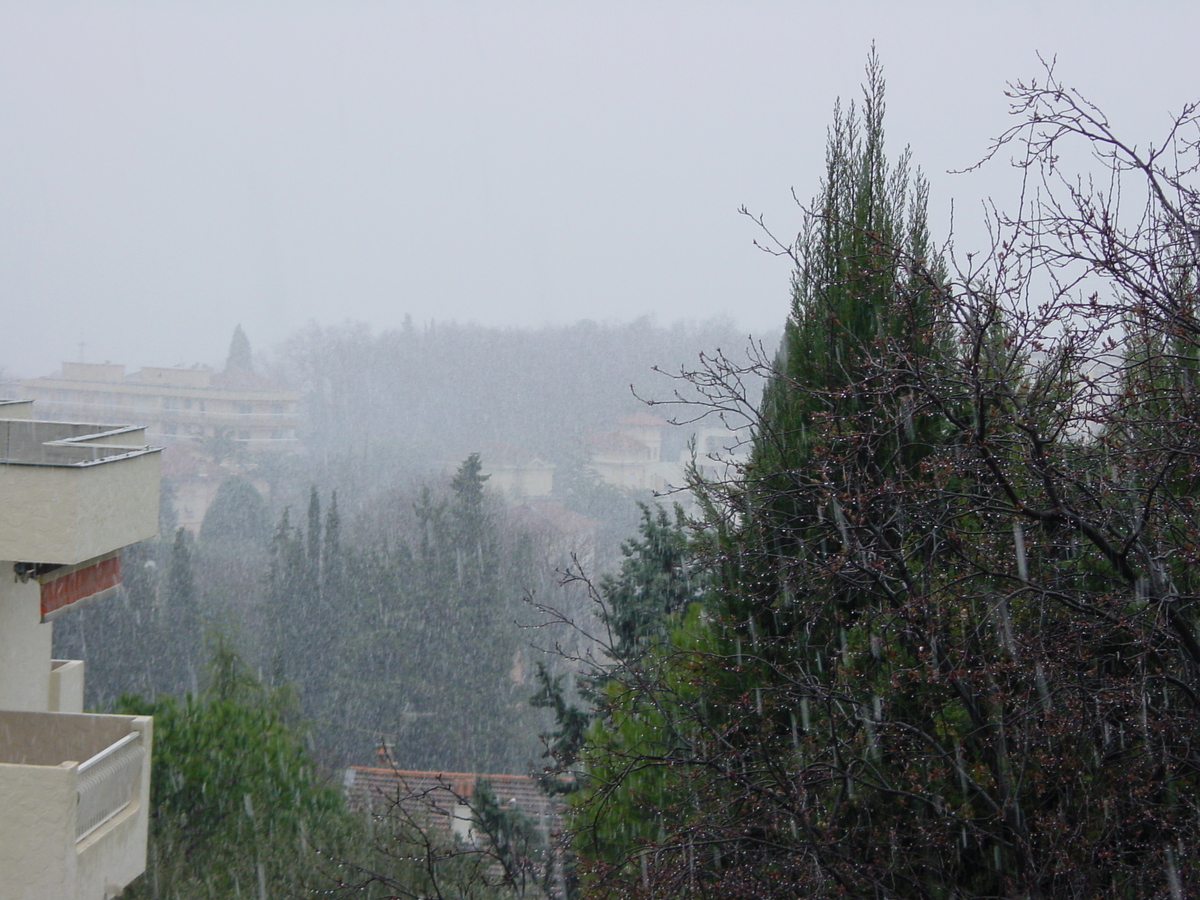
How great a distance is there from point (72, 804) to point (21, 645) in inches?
89.5

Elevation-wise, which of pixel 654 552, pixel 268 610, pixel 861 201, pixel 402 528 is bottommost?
pixel 268 610

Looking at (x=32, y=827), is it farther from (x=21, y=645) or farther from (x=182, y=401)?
(x=182, y=401)

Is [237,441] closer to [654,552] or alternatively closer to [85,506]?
[654,552]

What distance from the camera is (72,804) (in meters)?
5.66

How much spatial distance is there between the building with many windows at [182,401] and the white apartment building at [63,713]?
146 ft

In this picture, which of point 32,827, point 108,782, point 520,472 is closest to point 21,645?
point 108,782

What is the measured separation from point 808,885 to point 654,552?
1210 cm

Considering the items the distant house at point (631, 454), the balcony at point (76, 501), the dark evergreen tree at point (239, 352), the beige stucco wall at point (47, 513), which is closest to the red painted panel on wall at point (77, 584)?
the balcony at point (76, 501)

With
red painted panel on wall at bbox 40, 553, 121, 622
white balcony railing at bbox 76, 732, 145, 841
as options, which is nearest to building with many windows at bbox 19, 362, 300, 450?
red painted panel on wall at bbox 40, 553, 121, 622

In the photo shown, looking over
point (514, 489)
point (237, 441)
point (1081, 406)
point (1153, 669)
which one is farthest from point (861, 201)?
point (237, 441)

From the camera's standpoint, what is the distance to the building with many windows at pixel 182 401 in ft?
162

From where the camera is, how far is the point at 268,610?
37625mm

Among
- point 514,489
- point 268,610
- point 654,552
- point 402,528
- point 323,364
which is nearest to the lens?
point 654,552

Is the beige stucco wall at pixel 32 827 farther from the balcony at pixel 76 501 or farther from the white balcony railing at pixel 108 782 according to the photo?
the balcony at pixel 76 501
